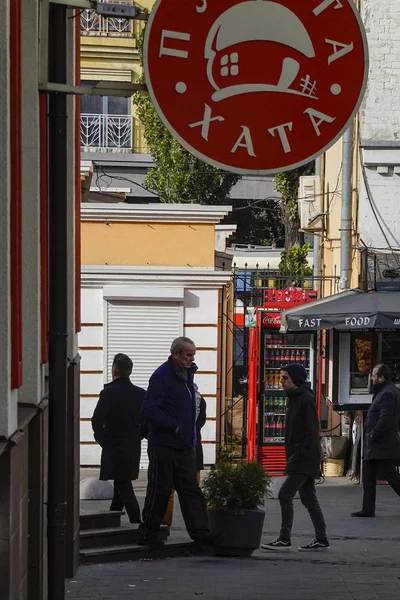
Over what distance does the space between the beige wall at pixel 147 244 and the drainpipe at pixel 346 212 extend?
105 inches

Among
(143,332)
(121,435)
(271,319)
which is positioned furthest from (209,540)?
(143,332)

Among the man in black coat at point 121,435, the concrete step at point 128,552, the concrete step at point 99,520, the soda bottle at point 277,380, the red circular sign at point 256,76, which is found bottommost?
the concrete step at point 128,552

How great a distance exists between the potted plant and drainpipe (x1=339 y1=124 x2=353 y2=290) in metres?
10.0

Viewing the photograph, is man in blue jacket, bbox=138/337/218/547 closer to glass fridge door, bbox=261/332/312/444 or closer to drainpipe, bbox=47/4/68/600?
drainpipe, bbox=47/4/68/600

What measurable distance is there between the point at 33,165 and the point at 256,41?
1777 millimetres

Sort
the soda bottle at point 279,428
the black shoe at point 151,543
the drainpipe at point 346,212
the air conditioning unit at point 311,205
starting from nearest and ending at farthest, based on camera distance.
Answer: the black shoe at point 151,543 → the soda bottle at point 279,428 → the drainpipe at point 346,212 → the air conditioning unit at point 311,205

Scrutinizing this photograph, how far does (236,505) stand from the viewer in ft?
35.7

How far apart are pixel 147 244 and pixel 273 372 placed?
276 cm

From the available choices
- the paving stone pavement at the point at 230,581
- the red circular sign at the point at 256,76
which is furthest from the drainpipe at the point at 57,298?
the paving stone pavement at the point at 230,581

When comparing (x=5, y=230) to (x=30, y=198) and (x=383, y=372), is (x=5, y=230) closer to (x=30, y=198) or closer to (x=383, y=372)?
(x=30, y=198)

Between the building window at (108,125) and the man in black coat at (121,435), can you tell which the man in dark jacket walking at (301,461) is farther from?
the building window at (108,125)

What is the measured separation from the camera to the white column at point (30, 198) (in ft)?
23.8

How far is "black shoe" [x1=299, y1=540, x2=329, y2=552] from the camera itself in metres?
11.6

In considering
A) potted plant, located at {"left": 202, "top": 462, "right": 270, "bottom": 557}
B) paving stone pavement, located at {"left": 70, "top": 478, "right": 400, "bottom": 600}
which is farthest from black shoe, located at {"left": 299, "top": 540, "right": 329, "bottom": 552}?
potted plant, located at {"left": 202, "top": 462, "right": 270, "bottom": 557}
